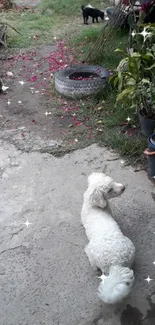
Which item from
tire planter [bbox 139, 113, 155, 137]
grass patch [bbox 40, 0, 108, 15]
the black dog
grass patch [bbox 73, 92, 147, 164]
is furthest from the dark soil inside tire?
grass patch [bbox 40, 0, 108, 15]

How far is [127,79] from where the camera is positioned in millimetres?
3521

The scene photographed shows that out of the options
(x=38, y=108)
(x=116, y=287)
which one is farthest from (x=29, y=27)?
(x=116, y=287)

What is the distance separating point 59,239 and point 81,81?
228 centimetres

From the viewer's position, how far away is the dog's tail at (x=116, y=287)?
214 centimetres

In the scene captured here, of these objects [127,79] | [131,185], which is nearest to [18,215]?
[131,185]

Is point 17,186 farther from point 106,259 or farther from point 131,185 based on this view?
point 106,259

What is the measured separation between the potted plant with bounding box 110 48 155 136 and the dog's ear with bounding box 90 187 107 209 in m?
1.13

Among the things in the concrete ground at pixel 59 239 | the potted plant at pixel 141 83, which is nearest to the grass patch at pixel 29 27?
the concrete ground at pixel 59 239

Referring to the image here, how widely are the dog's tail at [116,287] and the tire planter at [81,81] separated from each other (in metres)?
2.77

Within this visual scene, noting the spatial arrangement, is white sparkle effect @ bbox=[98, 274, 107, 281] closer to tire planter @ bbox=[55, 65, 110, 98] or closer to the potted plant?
the potted plant

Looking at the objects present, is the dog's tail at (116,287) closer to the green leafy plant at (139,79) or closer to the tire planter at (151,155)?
the tire planter at (151,155)

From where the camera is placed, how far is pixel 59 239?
2.87 m

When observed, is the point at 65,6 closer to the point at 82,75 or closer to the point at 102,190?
the point at 82,75

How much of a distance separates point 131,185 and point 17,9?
665cm
